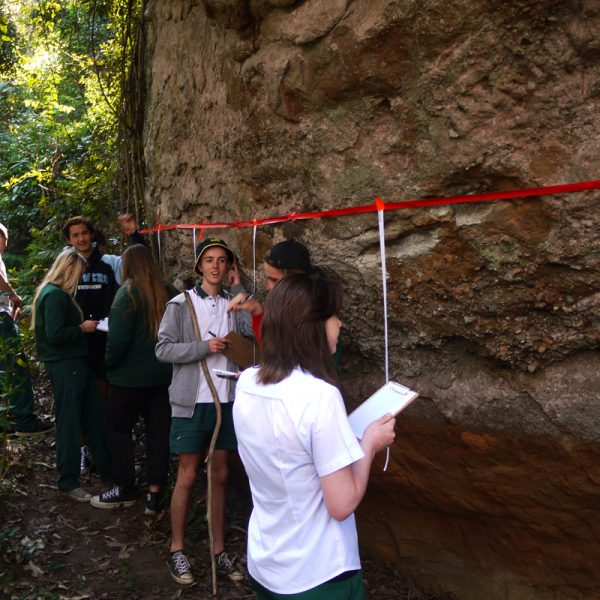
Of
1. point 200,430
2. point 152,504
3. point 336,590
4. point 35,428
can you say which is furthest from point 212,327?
point 35,428

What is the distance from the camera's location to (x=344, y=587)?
2.12 metres

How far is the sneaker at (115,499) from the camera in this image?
5.06 meters

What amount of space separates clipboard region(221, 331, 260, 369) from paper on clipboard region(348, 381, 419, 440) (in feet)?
5.49

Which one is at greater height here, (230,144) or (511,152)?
(230,144)

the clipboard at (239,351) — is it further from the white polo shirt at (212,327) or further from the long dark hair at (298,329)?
the long dark hair at (298,329)

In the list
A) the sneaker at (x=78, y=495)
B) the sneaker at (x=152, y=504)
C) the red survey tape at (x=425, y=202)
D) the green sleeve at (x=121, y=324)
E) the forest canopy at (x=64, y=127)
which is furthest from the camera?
the forest canopy at (x=64, y=127)

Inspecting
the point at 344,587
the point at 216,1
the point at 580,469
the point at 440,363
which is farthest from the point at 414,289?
the point at 216,1

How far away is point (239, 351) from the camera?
3984 millimetres

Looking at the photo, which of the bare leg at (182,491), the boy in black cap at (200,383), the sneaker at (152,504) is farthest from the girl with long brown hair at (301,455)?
the sneaker at (152,504)

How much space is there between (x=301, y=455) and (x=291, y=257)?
5.74ft

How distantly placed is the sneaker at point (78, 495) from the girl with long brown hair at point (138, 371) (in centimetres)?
15

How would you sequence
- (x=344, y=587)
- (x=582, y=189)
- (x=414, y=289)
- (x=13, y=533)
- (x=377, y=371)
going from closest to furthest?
(x=344, y=587) → (x=582, y=189) → (x=414, y=289) → (x=377, y=371) → (x=13, y=533)

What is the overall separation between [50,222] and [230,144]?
5920mm

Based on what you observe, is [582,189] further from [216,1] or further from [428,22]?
[216,1]
